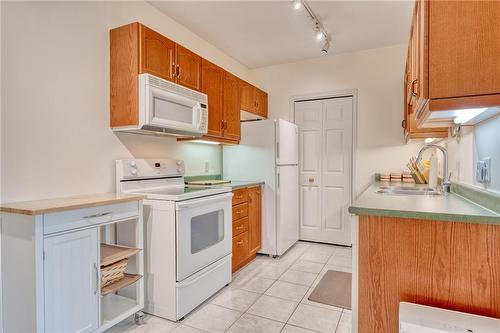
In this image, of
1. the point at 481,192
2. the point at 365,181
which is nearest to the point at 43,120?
the point at 481,192

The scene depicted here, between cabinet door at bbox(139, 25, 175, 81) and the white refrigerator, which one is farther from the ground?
cabinet door at bbox(139, 25, 175, 81)

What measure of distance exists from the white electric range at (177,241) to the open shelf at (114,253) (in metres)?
0.18

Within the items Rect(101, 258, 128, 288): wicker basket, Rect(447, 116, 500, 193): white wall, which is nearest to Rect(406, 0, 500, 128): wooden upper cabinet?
Rect(447, 116, 500, 193): white wall

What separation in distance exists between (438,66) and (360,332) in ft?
3.98

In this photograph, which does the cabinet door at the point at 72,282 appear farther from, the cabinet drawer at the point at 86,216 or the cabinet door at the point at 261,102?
the cabinet door at the point at 261,102

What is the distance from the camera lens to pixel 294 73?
4.21m

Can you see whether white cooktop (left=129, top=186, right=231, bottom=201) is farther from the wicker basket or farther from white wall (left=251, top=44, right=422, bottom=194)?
white wall (left=251, top=44, right=422, bottom=194)

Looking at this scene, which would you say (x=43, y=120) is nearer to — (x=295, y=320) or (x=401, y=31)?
(x=295, y=320)

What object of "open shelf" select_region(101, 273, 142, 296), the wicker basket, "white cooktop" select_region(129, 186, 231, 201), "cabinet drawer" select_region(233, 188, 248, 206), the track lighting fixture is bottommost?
"open shelf" select_region(101, 273, 142, 296)

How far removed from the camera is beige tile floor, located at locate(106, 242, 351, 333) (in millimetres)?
2006

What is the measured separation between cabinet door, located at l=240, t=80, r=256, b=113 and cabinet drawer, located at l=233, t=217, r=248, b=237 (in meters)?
1.43

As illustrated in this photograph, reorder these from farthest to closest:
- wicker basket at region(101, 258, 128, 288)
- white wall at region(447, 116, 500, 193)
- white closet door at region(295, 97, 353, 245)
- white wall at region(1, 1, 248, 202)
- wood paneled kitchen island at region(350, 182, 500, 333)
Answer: white closet door at region(295, 97, 353, 245) < wicker basket at region(101, 258, 128, 288) < white wall at region(1, 1, 248, 202) < white wall at region(447, 116, 500, 193) < wood paneled kitchen island at region(350, 182, 500, 333)

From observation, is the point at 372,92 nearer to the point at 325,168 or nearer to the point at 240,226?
the point at 325,168

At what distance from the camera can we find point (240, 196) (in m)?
3.06
